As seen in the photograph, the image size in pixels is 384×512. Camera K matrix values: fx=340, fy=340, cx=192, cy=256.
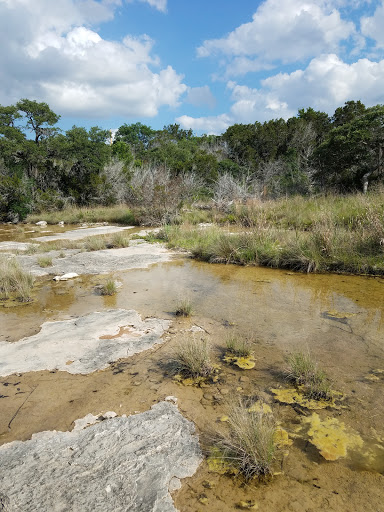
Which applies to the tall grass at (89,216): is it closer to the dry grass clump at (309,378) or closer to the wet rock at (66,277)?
the wet rock at (66,277)

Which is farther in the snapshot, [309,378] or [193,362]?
[193,362]

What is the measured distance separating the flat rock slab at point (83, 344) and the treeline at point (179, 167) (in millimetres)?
10317

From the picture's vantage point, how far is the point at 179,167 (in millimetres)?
21781

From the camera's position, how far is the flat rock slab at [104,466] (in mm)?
1651

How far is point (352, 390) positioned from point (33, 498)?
2228 millimetres

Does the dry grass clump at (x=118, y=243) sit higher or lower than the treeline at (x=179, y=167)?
lower

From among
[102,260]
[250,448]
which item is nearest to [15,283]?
[102,260]

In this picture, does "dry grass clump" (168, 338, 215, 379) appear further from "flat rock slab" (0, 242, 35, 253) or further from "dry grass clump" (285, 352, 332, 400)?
"flat rock slab" (0, 242, 35, 253)

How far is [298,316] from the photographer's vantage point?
4.32m

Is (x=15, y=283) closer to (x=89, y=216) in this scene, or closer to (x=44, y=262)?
(x=44, y=262)

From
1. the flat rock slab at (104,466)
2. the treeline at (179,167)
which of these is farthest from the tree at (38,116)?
the flat rock slab at (104,466)

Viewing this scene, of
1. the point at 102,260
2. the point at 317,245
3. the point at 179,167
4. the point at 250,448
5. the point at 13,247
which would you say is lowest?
the point at 13,247

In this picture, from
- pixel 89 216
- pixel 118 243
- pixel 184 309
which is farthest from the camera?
pixel 89 216

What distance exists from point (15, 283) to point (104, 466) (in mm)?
4562
